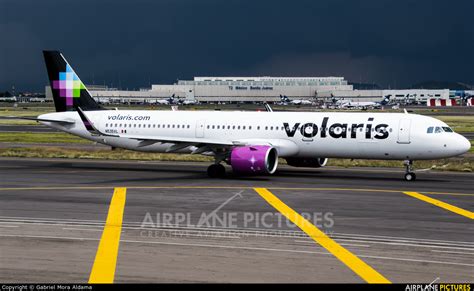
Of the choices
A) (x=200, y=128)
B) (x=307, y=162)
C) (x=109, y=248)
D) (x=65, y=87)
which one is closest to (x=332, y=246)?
(x=109, y=248)

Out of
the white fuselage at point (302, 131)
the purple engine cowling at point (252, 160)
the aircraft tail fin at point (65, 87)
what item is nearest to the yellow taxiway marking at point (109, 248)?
the purple engine cowling at point (252, 160)

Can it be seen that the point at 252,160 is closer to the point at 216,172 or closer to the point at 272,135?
the point at 216,172

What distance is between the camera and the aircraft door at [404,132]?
125 feet

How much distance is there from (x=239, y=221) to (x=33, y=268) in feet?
29.1

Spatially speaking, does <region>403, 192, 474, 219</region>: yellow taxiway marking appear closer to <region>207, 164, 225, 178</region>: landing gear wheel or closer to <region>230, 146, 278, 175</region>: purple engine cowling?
<region>230, 146, 278, 175</region>: purple engine cowling

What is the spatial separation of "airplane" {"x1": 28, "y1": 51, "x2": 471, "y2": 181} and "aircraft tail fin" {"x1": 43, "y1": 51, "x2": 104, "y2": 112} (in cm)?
100

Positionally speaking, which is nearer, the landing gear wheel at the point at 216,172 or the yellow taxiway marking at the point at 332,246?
the yellow taxiway marking at the point at 332,246

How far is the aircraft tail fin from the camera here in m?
47.9

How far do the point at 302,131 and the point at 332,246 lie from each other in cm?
2082

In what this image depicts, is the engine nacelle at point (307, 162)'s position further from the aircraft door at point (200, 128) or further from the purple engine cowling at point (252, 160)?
the aircraft door at point (200, 128)

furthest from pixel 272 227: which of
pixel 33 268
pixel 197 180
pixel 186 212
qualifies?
pixel 197 180

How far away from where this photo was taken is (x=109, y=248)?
63.8 ft

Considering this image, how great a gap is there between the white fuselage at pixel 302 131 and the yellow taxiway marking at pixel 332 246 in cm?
1101

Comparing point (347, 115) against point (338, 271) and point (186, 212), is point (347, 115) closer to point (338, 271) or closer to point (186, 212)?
point (186, 212)
